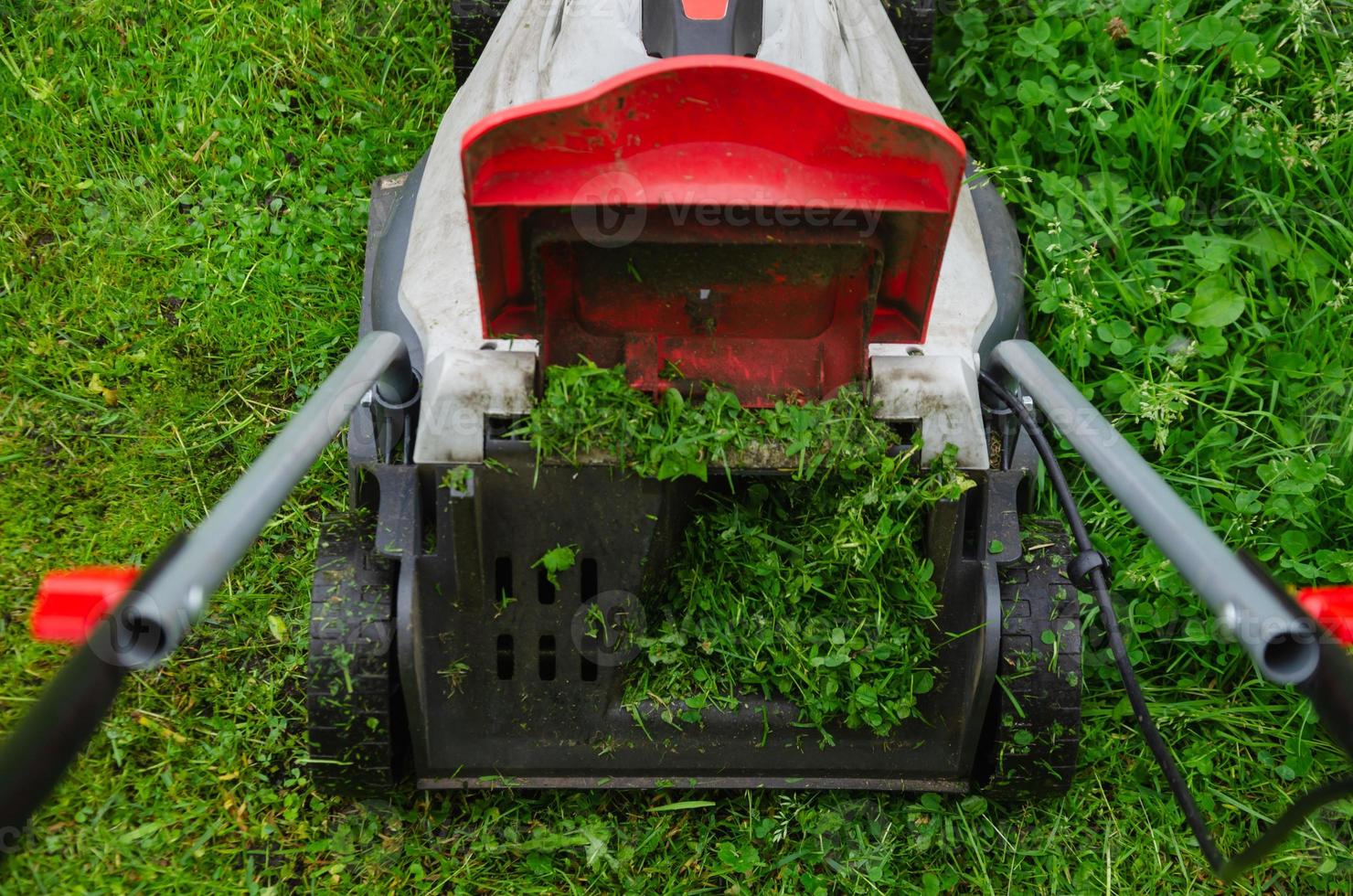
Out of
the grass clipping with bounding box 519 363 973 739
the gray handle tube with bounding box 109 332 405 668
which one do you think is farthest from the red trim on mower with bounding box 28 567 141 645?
the grass clipping with bounding box 519 363 973 739

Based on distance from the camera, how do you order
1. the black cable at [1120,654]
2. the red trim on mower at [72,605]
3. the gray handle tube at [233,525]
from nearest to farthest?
the gray handle tube at [233,525] < the red trim on mower at [72,605] < the black cable at [1120,654]

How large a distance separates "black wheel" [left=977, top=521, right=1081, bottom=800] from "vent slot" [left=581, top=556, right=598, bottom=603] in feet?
2.26

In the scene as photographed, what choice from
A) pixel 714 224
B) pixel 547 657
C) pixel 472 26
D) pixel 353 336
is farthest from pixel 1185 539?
pixel 472 26

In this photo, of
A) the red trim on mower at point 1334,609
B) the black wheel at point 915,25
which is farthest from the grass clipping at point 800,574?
the black wheel at point 915,25

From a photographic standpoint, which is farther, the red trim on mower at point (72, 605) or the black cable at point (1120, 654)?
the black cable at point (1120, 654)

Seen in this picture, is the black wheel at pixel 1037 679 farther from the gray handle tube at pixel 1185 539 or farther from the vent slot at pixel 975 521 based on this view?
the gray handle tube at pixel 1185 539

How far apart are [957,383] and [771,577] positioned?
1.48ft

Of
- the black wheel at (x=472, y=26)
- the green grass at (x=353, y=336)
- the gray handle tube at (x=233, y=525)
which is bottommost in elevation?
the green grass at (x=353, y=336)

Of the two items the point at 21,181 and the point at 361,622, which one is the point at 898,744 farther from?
the point at 21,181

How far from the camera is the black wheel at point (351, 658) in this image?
2.04m

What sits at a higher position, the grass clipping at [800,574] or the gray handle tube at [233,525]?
the gray handle tube at [233,525]

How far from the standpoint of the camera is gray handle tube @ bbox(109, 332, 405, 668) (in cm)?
133

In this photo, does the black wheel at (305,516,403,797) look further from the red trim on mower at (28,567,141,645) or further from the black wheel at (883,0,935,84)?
the black wheel at (883,0,935,84)

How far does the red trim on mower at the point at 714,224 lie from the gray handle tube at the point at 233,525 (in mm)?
231
